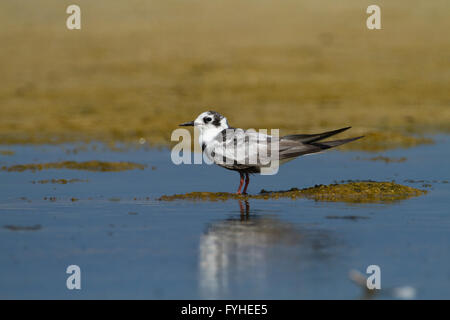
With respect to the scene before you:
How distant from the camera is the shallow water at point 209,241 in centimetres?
585

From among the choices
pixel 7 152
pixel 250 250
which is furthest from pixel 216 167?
pixel 250 250

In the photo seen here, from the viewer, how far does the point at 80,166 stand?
1268 cm

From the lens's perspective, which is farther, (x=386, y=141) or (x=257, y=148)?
(x=386, y=141)

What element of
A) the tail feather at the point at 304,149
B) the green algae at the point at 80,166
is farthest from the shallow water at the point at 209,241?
the green algae at the point at 80,166

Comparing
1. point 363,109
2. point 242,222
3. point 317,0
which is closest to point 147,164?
point 242,222

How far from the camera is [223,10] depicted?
3678 cm

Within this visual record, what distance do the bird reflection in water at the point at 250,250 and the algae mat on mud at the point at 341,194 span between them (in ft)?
4.36

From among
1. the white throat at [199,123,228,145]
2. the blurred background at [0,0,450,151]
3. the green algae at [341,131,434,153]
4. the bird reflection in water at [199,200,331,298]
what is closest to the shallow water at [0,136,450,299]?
the bird reflection in water at [199,200,331,298]

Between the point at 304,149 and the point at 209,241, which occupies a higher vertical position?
the point at 304,149

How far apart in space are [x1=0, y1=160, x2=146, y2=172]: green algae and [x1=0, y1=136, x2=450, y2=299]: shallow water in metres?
0.95

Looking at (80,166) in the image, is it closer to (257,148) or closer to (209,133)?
(209,133)

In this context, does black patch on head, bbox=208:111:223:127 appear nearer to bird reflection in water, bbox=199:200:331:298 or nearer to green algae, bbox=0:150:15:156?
bird reflection in water, bbox=199:200:331:298

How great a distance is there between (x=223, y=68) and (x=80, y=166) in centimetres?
1454

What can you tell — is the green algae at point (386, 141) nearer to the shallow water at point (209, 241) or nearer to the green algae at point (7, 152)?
the shallow water at point (209, 241)
